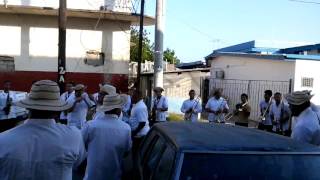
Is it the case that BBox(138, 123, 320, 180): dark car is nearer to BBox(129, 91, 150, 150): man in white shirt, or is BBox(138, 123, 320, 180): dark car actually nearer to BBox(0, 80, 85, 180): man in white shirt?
BBox(0, 80, 85, 180): man in white shirt

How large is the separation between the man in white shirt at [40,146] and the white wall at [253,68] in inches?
653

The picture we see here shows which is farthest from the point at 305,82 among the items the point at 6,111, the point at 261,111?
the point at 6,111

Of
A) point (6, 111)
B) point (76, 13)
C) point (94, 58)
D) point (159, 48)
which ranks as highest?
point (76, 13)

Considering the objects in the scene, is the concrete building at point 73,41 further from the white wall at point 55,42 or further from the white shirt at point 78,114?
the white shirt at point 78,114

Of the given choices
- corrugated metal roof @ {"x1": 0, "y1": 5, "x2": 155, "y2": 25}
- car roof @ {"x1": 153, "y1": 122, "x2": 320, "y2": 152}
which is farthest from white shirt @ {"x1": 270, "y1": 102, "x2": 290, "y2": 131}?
corrugated metal roof @ {"x1": 0, "y1": 5, "x2": 155, "y2": 25}

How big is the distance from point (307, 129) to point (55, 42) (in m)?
16.2

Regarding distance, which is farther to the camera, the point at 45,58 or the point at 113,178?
the point at 45,58

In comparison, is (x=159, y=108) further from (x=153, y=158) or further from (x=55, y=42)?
(x=55, y=42)

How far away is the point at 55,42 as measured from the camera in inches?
809

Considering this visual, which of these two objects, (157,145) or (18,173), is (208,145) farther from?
(18,173)

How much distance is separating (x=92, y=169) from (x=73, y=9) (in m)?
14.6

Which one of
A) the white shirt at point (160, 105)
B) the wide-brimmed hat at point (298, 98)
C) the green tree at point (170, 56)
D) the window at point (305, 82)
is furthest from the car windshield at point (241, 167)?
→ the green tree at point (170, 56)

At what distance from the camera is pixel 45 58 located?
67.5ft

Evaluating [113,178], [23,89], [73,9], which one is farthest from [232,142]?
[23,89]
